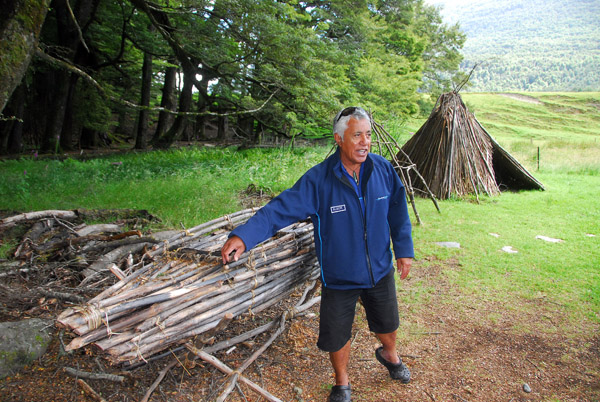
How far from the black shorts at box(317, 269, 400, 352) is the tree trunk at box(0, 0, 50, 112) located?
3230mm

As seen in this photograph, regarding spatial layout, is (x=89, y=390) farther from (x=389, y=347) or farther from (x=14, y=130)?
(x=14, y=130)

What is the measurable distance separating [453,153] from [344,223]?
6.07m

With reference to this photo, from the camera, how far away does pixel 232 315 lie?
2082mm

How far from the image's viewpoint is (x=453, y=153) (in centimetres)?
739

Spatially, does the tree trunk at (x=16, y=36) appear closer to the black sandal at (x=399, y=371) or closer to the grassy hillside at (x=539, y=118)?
the black sandal at (x=399, y=371)

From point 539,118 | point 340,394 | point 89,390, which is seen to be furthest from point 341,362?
point 539,118

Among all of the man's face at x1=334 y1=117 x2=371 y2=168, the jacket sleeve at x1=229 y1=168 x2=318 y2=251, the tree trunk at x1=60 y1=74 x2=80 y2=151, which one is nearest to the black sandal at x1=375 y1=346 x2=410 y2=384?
the jacket sleeve at x1=229 y1=168 x2=318 y2=251

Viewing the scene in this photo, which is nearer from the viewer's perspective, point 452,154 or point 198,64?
point 452,154

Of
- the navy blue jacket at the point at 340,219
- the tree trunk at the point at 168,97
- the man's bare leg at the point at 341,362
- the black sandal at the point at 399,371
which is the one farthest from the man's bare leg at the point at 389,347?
the tree trunk at the point at 168,97

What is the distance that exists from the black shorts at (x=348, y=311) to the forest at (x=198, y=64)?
3286 mm

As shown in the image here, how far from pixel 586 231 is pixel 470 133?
2.95 metres

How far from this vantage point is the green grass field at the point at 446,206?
3789 mm

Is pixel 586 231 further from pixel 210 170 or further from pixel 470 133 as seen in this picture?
pixel 210 170

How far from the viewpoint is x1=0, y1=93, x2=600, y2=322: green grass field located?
379cm
